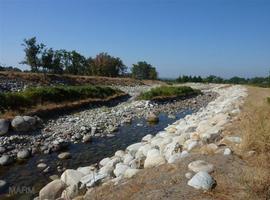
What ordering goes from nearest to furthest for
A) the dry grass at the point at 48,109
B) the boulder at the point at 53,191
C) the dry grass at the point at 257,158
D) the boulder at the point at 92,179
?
the dry grass at the point at 257,158 < the boulder at the point at 92,179 < the boulder at the point at 53,191 < the dry grass at the point at 48,109

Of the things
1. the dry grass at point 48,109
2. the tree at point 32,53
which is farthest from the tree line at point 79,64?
the dry grass at point 48,109

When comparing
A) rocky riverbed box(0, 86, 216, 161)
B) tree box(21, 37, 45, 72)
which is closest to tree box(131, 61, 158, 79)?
tree box(21, 37, 45, 72)

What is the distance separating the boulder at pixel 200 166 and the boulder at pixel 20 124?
10779mm

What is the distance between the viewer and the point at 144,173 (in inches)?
241

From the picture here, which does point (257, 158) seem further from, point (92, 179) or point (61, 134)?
point (61, 134)

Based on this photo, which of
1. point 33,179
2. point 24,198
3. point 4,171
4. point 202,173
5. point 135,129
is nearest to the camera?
point 202,173

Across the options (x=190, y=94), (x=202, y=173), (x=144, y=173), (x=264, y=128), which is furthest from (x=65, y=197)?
(x=190, y=94)

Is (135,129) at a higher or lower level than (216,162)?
lower

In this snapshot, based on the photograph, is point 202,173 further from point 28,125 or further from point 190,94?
point 190,94

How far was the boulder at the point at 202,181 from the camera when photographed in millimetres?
4797

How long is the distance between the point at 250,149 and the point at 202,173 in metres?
1.73

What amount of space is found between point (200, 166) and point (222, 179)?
0.62 meters

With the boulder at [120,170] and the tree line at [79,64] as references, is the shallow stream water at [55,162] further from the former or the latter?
the tree line at [79,64]

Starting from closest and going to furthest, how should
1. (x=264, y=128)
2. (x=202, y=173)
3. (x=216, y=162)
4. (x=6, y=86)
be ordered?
(x=202, y=173) < (x=216, y=162) < (x=264, y=128) < (x=6, y=86)
